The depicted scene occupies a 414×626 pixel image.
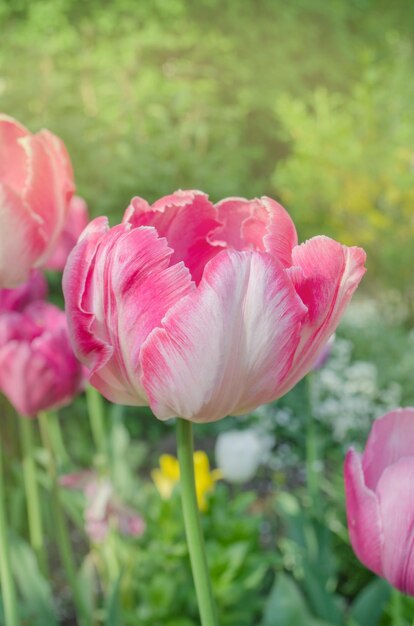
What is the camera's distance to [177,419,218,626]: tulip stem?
0.50 meters

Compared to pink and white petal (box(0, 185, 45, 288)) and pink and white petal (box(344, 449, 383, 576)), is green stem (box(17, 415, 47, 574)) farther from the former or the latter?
pink and white petal (box(344, 449, 383, 576))

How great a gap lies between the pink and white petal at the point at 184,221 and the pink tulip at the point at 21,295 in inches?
23.5

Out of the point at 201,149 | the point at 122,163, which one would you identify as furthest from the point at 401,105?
the point at 122,163

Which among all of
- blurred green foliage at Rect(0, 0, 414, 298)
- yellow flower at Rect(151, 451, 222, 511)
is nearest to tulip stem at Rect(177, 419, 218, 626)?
yellow flower at Rect(151, 451, 222, 511)

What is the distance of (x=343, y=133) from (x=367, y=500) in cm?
542

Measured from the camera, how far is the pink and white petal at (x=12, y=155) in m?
0.80

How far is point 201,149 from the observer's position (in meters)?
6.47

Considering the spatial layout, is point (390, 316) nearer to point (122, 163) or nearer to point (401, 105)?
point (401, 105)

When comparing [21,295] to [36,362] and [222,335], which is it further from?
[222,335]

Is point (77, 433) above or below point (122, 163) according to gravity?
below

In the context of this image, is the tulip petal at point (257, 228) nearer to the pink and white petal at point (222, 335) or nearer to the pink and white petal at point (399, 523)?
the pink and white petal at point (222, 335)

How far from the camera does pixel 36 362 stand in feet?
3.31

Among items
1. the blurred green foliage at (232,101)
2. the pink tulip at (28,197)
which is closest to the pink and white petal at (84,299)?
the pink tulip at (28,197)

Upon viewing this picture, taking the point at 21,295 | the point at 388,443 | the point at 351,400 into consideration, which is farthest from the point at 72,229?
the point at 351,400
